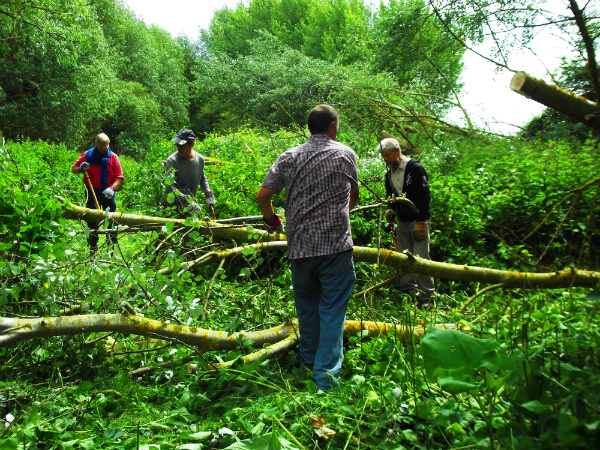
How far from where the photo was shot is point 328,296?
304 cm

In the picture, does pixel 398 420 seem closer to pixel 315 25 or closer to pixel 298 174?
pixel 298 174

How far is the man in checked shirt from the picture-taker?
3.00m

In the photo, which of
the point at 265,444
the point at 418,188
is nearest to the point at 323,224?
the point at 265,444

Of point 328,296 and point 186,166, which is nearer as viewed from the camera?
point 328,296

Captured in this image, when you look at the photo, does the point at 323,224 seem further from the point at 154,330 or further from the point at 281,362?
the point at 154,330

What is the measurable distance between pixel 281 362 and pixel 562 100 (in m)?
2.56

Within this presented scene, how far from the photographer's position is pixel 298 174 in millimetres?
3076

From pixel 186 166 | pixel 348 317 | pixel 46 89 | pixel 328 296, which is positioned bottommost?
pixel 348 317

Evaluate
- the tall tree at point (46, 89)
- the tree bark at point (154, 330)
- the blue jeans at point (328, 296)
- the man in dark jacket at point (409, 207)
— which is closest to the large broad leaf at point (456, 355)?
the tree bark at point (154, 330)

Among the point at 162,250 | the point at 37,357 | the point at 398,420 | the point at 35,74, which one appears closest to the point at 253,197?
the point at 162,250

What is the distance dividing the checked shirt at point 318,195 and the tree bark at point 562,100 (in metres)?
1.44

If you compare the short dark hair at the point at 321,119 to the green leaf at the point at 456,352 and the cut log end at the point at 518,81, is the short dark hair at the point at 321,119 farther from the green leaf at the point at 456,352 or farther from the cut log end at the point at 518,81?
the green leaf at the point at 456,352

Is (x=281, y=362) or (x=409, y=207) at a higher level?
(x=409, y=207)

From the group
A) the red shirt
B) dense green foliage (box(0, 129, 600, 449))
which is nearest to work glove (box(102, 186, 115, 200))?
the red shirt
